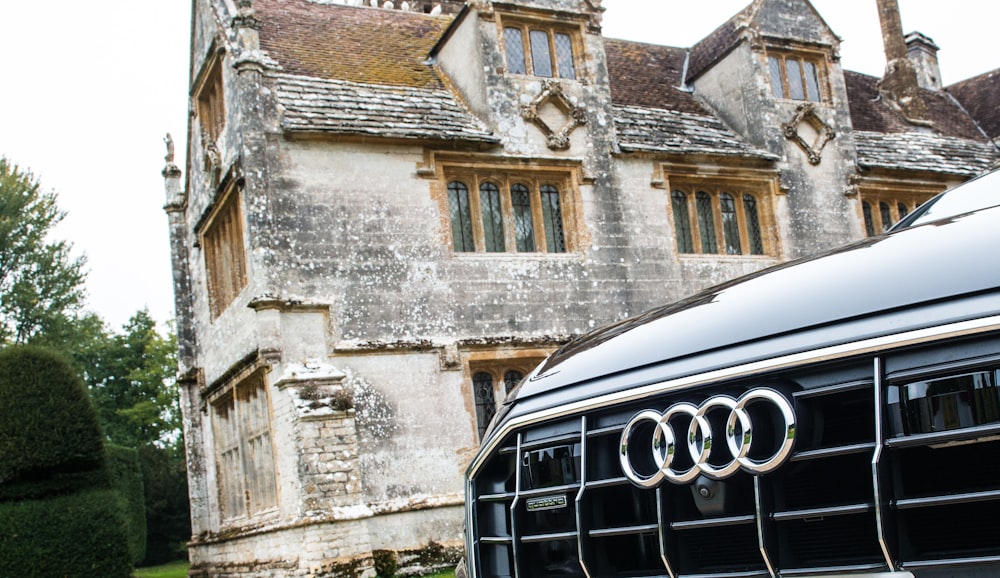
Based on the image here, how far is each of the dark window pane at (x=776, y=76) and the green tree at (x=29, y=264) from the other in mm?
27965

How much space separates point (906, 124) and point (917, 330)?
1980 cm

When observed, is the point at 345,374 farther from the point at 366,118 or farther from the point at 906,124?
the point at 906,124

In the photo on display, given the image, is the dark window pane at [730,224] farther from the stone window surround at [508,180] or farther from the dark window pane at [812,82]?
the stone window surround at [508,180]

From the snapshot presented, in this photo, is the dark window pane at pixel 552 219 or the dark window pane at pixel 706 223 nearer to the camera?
the dark window pane at pixel 552 219

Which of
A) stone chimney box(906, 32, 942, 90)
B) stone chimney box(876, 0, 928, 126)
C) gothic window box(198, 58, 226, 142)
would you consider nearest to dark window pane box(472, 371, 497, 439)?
gothic window box(198, 58, 226, 142)

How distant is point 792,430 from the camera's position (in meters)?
2.40

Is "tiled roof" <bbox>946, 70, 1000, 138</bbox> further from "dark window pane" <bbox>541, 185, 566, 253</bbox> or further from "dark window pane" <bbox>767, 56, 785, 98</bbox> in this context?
"dark window pane" <bbox>541, 185, 566, 253</bbox>

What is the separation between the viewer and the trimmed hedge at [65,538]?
14.6 m

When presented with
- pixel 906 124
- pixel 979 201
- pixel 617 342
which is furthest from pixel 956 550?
pixel 906 124

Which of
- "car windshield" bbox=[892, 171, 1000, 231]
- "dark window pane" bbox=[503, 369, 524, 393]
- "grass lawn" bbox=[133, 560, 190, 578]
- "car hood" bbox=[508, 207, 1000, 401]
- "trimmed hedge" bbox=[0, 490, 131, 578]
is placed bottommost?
"grass lawn" bbox=[133, 560, 190, 578]

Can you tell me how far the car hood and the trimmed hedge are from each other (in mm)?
13510

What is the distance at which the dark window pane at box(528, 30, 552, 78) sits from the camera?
16.0m

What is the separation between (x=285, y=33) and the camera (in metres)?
16.3

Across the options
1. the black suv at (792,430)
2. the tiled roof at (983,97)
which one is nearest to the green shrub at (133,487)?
the tiled roof at (983,97)
